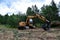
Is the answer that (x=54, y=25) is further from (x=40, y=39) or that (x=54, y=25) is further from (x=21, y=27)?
(x=40, y=39)

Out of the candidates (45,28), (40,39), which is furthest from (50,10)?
(40,39)

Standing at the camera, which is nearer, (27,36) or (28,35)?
(27,36)

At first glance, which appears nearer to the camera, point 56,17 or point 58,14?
point 56,17

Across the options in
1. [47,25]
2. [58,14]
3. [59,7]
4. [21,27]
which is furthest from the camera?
[59,7]

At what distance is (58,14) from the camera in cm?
4384

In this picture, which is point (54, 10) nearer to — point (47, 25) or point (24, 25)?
point (24, 25)

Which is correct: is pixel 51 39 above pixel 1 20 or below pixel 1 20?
above

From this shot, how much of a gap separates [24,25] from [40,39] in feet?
35.4

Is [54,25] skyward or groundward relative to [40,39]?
groundward

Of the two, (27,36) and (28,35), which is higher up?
(27,36)

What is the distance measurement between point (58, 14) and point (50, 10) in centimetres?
290

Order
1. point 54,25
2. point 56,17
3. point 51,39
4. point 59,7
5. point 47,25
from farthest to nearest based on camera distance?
1. point 59,7
2. point 56,17
3. point 54,25
4. point 47,25
5. point 51,39

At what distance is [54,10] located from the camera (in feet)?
143

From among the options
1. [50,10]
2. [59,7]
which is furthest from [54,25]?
[59,7]
